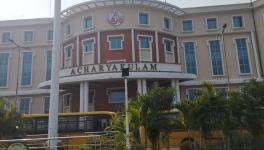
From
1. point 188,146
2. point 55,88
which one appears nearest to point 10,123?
point 55,88

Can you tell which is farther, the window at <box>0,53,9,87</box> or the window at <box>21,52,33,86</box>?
the window at <box>0,53,9,87</box>

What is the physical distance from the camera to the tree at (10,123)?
1481cm

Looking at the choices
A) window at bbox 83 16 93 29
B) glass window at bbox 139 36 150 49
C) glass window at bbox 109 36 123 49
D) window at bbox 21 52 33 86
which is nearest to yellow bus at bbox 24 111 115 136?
glass window at bbox 109 36 123 49

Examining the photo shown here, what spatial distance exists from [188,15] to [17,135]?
25.0m

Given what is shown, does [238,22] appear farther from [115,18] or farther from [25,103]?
[25,103]

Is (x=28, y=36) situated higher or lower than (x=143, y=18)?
higher

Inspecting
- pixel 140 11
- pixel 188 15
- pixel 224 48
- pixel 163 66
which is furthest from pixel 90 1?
pixel 224 48

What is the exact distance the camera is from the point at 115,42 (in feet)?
92.4

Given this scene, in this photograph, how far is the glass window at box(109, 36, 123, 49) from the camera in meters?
28.1

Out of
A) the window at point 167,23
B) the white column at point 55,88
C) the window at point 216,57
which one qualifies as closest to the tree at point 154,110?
the white column at point 55,88

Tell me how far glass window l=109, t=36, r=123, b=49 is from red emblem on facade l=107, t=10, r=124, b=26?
1415 mm

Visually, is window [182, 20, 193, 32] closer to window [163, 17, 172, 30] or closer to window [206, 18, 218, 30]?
window [206, 18, 218, 30]

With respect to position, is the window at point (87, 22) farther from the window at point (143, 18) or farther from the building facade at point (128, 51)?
the window at point (143, 18)

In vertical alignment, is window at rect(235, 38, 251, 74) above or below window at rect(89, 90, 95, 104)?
above
